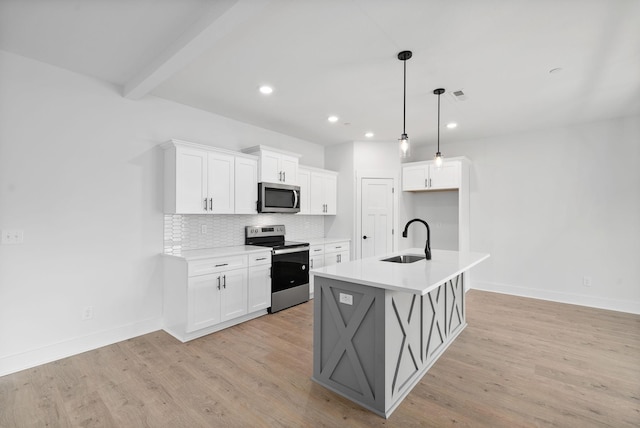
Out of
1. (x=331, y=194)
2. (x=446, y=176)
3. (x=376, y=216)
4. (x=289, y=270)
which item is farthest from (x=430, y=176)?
(x=289, y=270)

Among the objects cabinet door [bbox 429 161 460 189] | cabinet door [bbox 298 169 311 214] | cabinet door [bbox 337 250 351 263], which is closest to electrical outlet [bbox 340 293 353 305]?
cabinet door [bbox 298 169 311 214]

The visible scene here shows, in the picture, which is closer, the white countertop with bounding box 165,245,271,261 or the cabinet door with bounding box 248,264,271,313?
the white countertop with bounding box 165,245,271,261

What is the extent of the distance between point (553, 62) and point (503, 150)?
2587 millimetres

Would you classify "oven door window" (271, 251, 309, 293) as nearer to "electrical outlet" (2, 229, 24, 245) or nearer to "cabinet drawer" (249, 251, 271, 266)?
"cabinet drawer" (249, 251, 271, 266)

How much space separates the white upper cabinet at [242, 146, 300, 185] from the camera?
4047 mm

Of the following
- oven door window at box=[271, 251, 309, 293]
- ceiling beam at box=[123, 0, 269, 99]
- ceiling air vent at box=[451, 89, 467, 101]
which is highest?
ceiling air vent at box=[451, 89, 467, 101]

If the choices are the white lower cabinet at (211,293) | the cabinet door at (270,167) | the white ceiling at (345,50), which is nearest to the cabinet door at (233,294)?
the white lower cabinet at (211,293)

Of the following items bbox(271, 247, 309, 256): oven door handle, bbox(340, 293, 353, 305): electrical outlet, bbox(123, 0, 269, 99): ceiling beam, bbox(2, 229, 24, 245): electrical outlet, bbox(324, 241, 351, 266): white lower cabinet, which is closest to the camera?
bbox(123, 0, 269, 99): ceiling beam

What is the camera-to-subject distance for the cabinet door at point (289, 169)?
4339 mm

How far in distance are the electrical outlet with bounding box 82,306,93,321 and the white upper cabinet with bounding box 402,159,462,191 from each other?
478 cm

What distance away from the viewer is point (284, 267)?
405cm

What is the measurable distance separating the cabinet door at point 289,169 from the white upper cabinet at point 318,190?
26cm

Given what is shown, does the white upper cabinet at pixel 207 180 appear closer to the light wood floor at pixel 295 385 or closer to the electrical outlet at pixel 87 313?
the electrical outlet at pixel 87 313

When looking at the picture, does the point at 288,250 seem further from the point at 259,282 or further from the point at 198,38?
the point at 198,38
